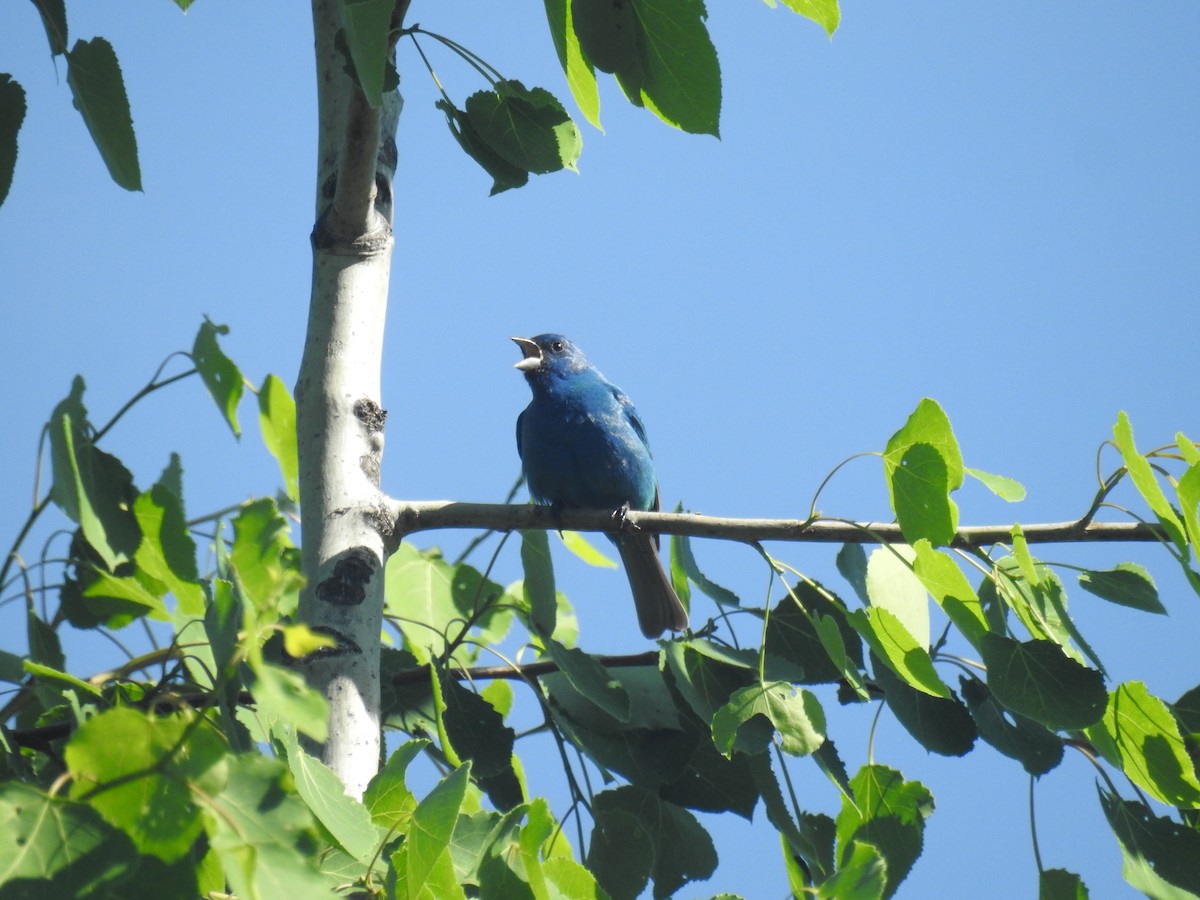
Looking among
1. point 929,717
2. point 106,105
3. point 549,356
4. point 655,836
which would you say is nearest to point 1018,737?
point 929,717

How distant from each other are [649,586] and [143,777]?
4814mm

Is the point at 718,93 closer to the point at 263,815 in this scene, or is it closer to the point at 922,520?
the point at 922,520

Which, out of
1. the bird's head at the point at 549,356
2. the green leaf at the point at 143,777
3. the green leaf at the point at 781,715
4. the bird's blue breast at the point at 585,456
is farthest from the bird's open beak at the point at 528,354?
the green leaf at the point at 143,777

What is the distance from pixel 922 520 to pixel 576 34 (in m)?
1.27

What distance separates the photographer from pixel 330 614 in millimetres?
2701

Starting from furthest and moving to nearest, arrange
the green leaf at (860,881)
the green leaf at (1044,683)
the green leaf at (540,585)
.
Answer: the green leaf at (540,585), the green leaf at (1044,683), the green leaf at (860,881)

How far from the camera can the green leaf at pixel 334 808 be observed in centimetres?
181

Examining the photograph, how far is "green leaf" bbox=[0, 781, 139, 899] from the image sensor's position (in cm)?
137

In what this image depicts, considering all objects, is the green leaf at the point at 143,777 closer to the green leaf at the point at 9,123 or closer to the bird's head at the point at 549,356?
the green leaf at the point at 9,123

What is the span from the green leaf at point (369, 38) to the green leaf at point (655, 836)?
1818mm

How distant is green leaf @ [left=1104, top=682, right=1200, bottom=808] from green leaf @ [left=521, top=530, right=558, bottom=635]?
160 centimetres

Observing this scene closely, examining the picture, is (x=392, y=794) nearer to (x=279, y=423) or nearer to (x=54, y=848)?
(x=54, y=848)

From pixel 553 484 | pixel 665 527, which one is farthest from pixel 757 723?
pixel 553 484

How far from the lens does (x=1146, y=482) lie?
7.64 ft
